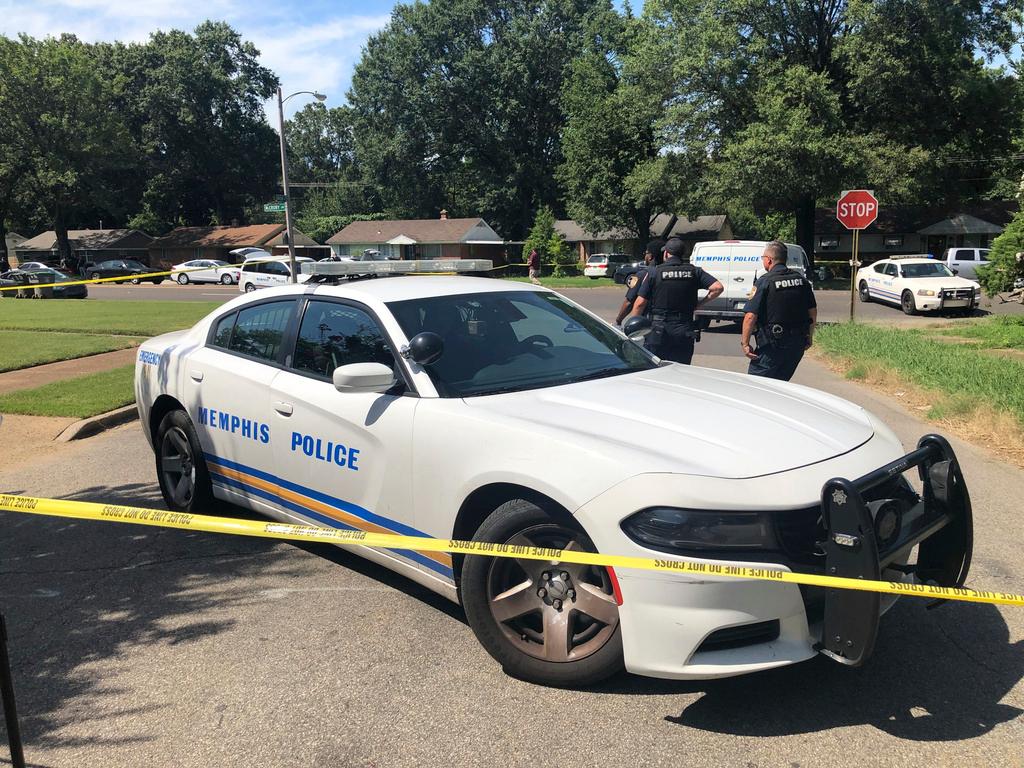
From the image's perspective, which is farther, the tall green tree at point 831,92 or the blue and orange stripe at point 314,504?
the tall green tree at point 831,92

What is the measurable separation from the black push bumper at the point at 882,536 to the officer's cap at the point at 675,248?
14.7ft

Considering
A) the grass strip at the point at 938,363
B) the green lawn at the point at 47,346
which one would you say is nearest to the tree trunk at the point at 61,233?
the green lawn at the point at 47,346

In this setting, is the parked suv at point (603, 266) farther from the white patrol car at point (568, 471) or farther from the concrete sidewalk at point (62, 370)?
the white patrol car at point (568, 471)

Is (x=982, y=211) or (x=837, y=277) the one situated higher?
(x=982, y=211)

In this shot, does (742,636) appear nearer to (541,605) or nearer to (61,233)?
(541,605)

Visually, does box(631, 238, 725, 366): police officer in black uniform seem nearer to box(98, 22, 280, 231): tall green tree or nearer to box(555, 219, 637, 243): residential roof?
box(555, 219, 637, 243): residential roof

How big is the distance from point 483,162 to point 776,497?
65.1 meters

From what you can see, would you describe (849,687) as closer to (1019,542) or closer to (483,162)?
(1019,542)

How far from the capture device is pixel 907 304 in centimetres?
2264

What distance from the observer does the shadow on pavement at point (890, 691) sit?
9.80ft

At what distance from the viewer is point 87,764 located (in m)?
2.85

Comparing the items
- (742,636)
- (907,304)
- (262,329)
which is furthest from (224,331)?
(907,304)

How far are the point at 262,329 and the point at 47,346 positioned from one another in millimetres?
11961

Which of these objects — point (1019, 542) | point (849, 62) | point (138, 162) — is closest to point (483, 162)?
point (138, 162)
